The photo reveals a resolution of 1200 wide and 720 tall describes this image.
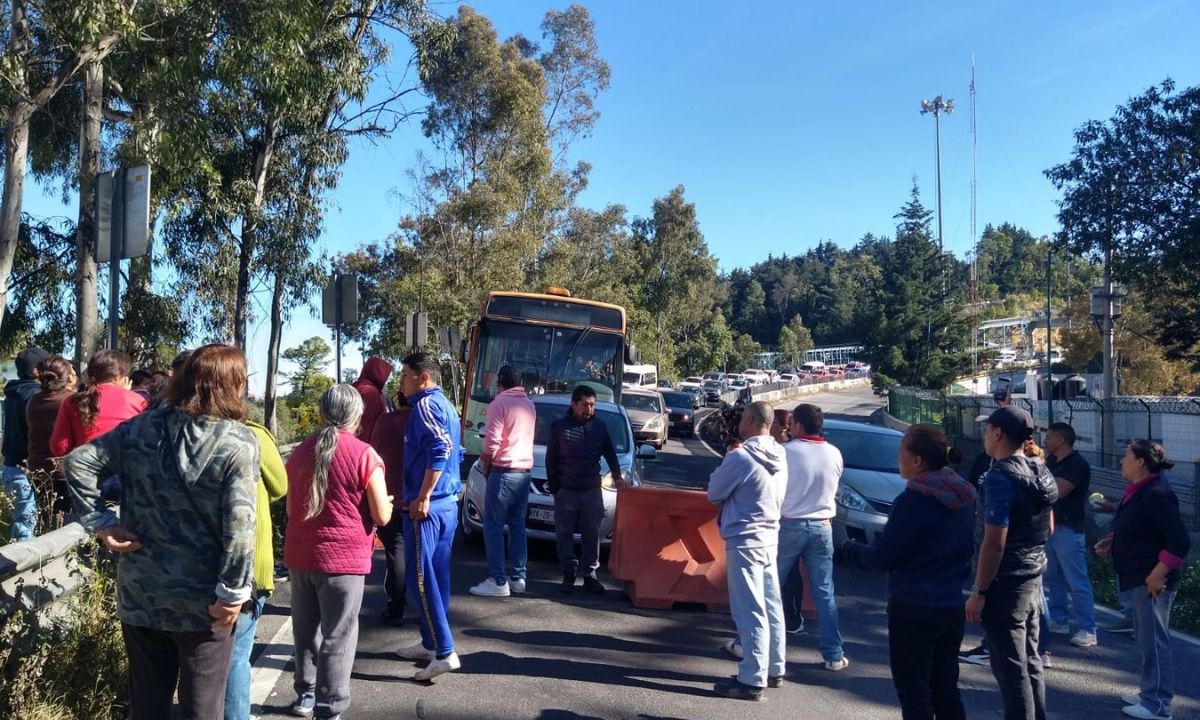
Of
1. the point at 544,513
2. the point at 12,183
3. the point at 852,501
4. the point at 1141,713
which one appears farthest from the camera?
the point at 12,183

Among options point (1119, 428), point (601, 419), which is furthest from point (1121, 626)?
point (1119, 428)

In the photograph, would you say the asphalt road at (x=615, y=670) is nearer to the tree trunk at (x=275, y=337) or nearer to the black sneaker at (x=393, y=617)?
the black sneaker at (x=393, y=617)

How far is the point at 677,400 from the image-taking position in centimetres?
3503

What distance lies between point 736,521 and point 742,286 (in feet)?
499

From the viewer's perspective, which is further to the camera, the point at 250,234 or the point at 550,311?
the point at 250,234

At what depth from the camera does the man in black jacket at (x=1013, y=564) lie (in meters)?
4.66

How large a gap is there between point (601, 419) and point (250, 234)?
9.65 m

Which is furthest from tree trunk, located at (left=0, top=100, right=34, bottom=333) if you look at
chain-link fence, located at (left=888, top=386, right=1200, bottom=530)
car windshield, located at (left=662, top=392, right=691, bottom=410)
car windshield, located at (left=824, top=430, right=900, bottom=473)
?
car windshield, located at (left=662, top=392, right=691, bottom=410)

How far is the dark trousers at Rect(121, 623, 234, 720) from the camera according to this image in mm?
3467

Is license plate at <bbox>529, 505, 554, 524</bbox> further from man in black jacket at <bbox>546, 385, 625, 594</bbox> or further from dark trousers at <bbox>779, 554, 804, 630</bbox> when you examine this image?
dark trousers at <bbox>779, 554, 804, 630</bbox>

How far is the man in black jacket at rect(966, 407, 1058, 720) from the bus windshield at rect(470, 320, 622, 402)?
10147 millimetres

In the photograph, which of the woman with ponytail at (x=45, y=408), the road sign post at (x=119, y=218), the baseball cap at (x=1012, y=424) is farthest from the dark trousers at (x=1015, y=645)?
the woman with ponytail at (x=45, y=408)

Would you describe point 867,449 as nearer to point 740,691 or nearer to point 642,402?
point 740,691

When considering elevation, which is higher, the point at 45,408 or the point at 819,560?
the point at 45,408
